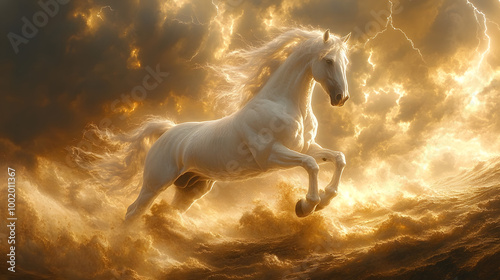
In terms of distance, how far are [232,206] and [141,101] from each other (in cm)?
226

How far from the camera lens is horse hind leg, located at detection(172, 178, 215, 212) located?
5.77 meters

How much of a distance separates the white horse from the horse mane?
11 millimetres

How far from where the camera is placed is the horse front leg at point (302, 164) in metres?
4.12

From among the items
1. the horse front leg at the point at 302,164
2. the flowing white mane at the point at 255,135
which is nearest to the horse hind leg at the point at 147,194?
the flowing white mane at the point at 255,135

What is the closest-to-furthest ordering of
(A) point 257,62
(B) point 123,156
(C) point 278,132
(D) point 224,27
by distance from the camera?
(C) point 278,132, (A) point 257,62, (B) point 123,156, (D) point 224,27

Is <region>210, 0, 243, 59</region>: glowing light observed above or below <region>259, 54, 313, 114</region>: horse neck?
above

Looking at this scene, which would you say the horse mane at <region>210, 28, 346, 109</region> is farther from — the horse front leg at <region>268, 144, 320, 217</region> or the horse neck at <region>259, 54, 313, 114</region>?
the horse front leg at <region>268, 144, 320, 217</region>

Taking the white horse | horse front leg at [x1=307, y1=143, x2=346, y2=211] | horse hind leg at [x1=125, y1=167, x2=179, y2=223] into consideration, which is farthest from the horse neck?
horse hind leg at [x1=125, y1=167, x2=179, y2=223]

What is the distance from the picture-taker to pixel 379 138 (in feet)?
23.5

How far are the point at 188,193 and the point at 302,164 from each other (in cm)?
213

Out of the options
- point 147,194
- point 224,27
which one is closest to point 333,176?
point 147,194

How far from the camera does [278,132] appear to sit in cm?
438

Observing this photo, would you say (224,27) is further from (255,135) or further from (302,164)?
(302,164)

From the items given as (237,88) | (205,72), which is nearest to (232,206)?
(205,72)
